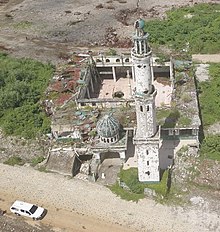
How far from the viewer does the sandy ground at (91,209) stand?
141 ft

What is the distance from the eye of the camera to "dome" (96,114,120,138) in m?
48.9

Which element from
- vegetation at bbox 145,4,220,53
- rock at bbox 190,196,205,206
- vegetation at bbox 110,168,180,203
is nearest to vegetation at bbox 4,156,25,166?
vegetation at bbox 110,168,180,203

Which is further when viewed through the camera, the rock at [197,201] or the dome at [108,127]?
the dome at [108,127]

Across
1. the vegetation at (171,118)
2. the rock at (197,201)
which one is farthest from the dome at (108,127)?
the rock at (197,201)

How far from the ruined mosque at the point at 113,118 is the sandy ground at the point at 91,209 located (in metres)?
2.14

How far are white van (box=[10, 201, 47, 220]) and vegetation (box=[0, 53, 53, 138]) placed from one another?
39.6 ft

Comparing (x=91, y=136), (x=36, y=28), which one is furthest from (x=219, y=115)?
(x=36, y=28)

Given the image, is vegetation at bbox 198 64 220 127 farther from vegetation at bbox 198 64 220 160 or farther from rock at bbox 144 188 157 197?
rock at bbox 144 188 157 197

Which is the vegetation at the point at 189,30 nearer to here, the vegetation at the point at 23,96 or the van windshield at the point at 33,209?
the vegetation at the point at 23,96

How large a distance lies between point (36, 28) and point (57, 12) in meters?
8.43

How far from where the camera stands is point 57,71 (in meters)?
64.7

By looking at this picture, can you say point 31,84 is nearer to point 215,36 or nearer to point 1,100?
point 1,100

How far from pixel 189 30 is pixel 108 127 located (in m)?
36.6

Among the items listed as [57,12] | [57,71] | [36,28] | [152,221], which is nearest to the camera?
[152,221]
